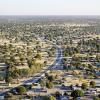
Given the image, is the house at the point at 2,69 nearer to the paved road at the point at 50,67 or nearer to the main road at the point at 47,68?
the main road at the point at 47,68

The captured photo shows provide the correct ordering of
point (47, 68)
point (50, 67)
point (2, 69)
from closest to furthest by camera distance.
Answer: point (2, 69), point (47, 68), point (50, 67)

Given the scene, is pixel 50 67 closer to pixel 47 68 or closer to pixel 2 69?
pixel 47 68

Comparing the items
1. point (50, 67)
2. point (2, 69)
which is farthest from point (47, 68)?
point (2, 69)

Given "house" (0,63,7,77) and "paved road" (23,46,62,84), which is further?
"house" (0,63,7,77)

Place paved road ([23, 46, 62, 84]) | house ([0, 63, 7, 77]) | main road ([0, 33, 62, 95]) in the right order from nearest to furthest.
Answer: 1. main road ([0, 33, 62, 95])
2. paved road ([23, 46, 62, 84])
3. house ([0, 63, 7, 77])

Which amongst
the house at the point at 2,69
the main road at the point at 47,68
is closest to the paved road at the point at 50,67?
the main road at the point at 47,68

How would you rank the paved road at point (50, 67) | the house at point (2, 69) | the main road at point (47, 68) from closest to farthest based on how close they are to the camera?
the main road at point (47, 68), the paved road at point (50, 67), the house at point (2, 69)

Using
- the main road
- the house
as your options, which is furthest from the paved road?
the house

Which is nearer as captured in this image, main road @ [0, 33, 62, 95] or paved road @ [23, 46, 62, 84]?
main road @ [0, 33, 62, 95]

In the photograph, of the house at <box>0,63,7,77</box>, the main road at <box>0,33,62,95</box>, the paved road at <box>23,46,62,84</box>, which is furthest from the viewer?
the house at <box>0,63,7,77</box>

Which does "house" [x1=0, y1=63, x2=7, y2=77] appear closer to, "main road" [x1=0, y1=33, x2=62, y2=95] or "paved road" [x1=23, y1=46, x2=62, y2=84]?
"main road" [x1=0, y1=33, x2=62, y2=95]

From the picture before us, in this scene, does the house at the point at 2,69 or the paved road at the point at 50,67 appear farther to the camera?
the house at the point at 2,69

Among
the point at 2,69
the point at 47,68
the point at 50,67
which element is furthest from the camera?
the point at 50,67
